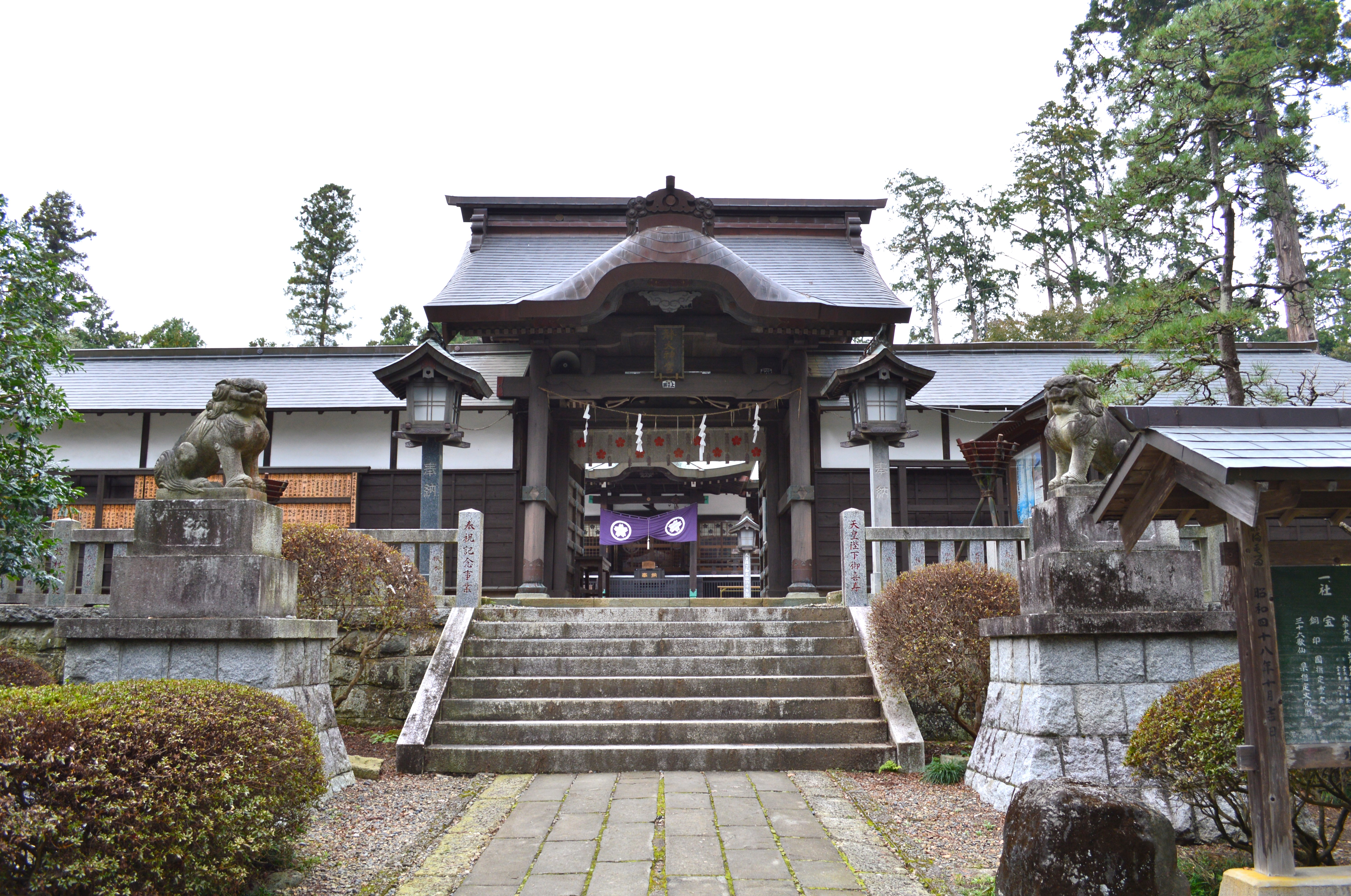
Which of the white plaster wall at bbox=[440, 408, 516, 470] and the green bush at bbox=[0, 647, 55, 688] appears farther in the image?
the white plaster wall at bbox=[440, 408, 516, 470]

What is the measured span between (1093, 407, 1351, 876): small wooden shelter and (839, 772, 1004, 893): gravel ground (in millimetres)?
1442

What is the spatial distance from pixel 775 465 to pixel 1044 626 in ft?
32.3

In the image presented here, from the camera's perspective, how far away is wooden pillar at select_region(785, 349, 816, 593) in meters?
13.6

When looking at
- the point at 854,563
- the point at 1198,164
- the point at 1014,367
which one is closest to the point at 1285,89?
the point at 1198,164

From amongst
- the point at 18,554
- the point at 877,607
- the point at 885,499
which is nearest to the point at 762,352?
the point at 885,499

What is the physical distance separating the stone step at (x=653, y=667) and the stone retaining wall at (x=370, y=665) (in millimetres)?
898

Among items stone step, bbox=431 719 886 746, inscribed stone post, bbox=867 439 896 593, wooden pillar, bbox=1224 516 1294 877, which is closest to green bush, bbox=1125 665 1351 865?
wooden pillar, bbox=1224 516 1294 877

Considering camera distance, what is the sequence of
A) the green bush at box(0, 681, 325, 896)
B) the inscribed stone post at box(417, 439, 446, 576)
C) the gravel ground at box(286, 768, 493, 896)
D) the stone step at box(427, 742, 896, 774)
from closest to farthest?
the green bush at box(0, 681, 325, 896) < the gravel ground at box(286, 768, 493, 896) < the stone step at box(427, 742, 896, 774) < the inscribed stone post at box(417, 439, 446, 576)

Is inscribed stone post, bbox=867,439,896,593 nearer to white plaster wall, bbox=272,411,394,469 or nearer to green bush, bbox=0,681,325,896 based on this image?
green bush, bbox=0,681,325,896

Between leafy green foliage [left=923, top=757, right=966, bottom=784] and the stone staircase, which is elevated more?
the stone staircase

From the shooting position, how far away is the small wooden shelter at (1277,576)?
4.06 meters

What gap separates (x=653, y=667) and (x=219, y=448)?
4.57m

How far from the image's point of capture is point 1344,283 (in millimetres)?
14367

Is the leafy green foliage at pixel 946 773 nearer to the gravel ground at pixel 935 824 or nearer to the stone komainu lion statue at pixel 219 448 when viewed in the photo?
the gravel ground at pixel 935 824
